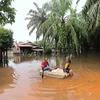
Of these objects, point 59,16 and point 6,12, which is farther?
point 59,16

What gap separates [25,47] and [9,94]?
1450 inches

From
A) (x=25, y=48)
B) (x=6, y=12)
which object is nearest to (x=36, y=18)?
(x=25, y=48)

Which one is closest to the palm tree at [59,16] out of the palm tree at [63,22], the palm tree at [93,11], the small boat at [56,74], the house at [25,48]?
the palm tree at [63,22]

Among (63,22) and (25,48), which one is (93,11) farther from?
(25,48)

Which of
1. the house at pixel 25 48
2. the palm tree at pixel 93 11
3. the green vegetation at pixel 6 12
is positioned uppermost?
the palm tree at pixel 93 11

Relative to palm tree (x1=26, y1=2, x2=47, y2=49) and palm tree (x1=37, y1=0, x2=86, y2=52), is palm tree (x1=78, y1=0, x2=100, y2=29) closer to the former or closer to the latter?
palm tree (x1=37, y1=0, x2=86, y2=52)

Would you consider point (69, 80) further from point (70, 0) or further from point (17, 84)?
point (70, 0)

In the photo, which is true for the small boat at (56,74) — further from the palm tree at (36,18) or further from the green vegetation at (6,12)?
the palm tree at (36,18)

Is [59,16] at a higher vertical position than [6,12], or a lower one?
higher

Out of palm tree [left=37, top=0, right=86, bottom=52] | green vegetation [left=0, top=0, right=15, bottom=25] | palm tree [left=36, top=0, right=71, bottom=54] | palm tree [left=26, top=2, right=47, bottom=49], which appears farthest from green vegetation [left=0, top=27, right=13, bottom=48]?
palm tree [left=26, top=2, right=47, bottom=49]

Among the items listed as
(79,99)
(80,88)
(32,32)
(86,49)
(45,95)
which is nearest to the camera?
(79,99)

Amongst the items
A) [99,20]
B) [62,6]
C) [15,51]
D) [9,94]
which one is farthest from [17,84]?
[15,51]

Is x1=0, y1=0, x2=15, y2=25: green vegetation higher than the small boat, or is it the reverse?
x1=0, y1=0, x2=15, y2=25: green vegetation

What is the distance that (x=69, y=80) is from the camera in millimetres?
14617
